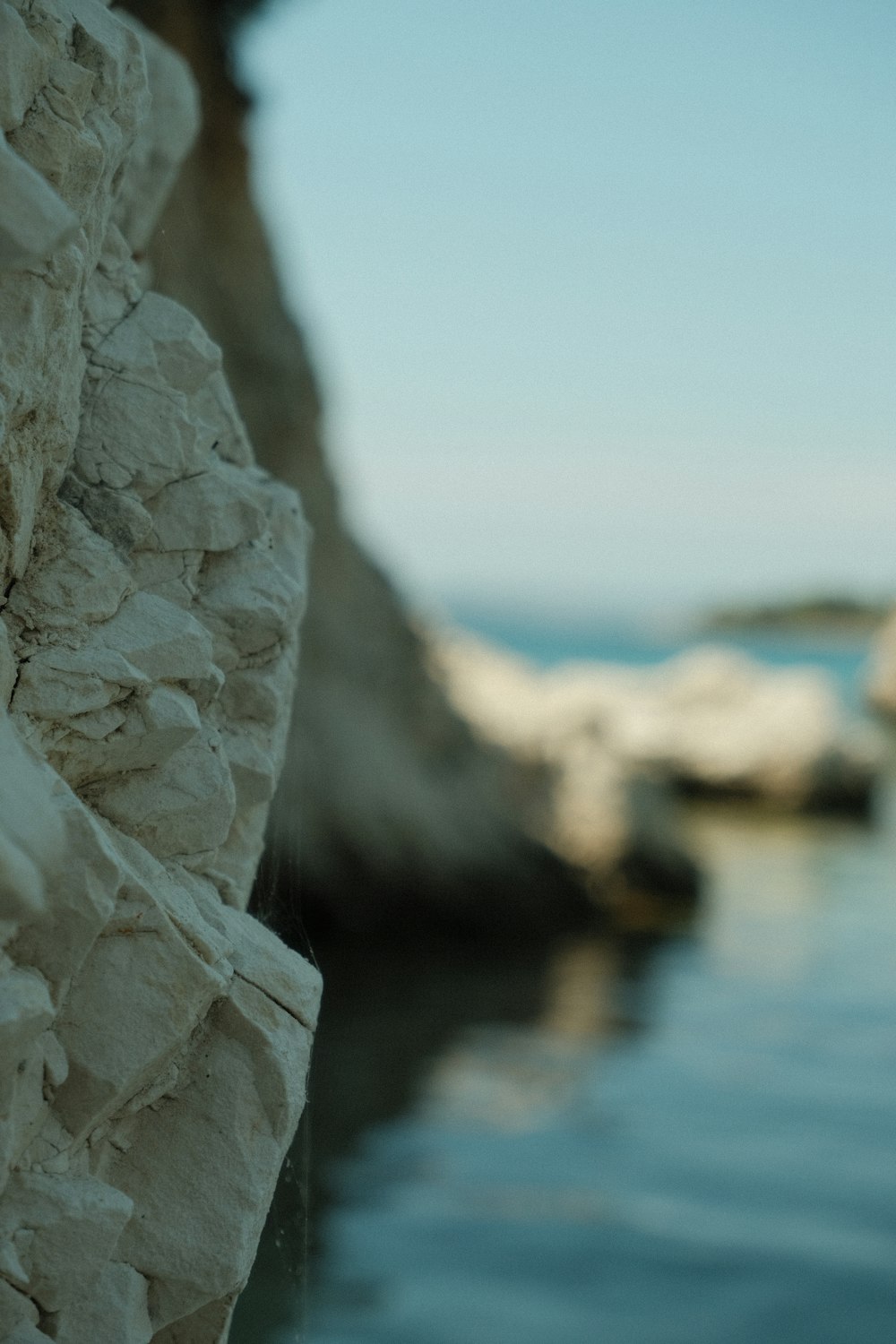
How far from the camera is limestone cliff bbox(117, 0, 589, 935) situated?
1034cm

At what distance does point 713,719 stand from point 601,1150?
1717 cm

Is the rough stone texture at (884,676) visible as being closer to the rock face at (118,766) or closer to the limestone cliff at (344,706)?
the limestone cliff at (344,706)

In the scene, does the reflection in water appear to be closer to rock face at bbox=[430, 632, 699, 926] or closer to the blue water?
rock face at bbox=[430, 632, 699, 926]

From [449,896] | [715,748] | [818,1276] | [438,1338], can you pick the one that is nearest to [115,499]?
[438,1338]

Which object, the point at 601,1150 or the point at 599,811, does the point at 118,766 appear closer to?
the point at 601,1150

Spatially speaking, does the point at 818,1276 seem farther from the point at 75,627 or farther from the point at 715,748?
the point at 715,748

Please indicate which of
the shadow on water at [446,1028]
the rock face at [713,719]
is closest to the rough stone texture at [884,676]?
the rock face at [713,719]

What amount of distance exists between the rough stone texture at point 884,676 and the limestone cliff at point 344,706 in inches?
1163

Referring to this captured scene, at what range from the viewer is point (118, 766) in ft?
7.88

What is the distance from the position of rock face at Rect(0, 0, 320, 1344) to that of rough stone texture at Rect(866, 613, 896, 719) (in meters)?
39.9

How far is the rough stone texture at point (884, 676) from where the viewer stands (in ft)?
134

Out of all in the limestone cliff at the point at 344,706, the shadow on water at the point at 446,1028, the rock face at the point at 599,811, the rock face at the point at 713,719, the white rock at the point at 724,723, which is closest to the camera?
the shadow on water at the point at 446,1028

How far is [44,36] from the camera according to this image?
2.30 metres

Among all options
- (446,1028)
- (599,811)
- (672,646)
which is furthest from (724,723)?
(672,646)
